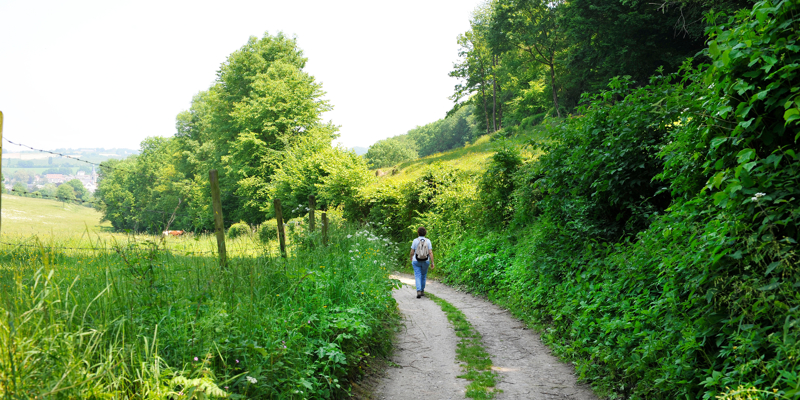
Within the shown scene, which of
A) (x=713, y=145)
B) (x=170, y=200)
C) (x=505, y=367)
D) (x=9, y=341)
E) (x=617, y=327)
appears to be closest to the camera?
(x=9, y=341)

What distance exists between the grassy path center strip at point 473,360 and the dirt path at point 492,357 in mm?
108

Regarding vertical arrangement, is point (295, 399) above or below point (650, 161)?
below

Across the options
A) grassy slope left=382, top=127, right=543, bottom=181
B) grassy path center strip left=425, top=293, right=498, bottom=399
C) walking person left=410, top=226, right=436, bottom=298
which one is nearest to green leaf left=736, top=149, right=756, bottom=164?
grassy path center strip left=425, top=293, right=498, bottom=399

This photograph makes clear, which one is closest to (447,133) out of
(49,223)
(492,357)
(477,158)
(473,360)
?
(477,158)

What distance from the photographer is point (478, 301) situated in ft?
37.3

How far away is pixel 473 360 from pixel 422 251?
471 cm

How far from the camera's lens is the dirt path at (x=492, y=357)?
5.29m

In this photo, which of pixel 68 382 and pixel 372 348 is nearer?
pixel 68 382

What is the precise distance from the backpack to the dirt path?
1.53 m

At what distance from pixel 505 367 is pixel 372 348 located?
75.7 inches

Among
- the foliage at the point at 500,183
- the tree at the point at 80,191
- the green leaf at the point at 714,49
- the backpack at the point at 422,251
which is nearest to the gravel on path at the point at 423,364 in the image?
the backpack at the point at 422,251

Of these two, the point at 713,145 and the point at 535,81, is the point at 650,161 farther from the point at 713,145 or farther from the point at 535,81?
the point at 535,81

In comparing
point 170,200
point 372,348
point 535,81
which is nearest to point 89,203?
point 372,348

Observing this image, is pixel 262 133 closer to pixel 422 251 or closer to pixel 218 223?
pixel 422 251
